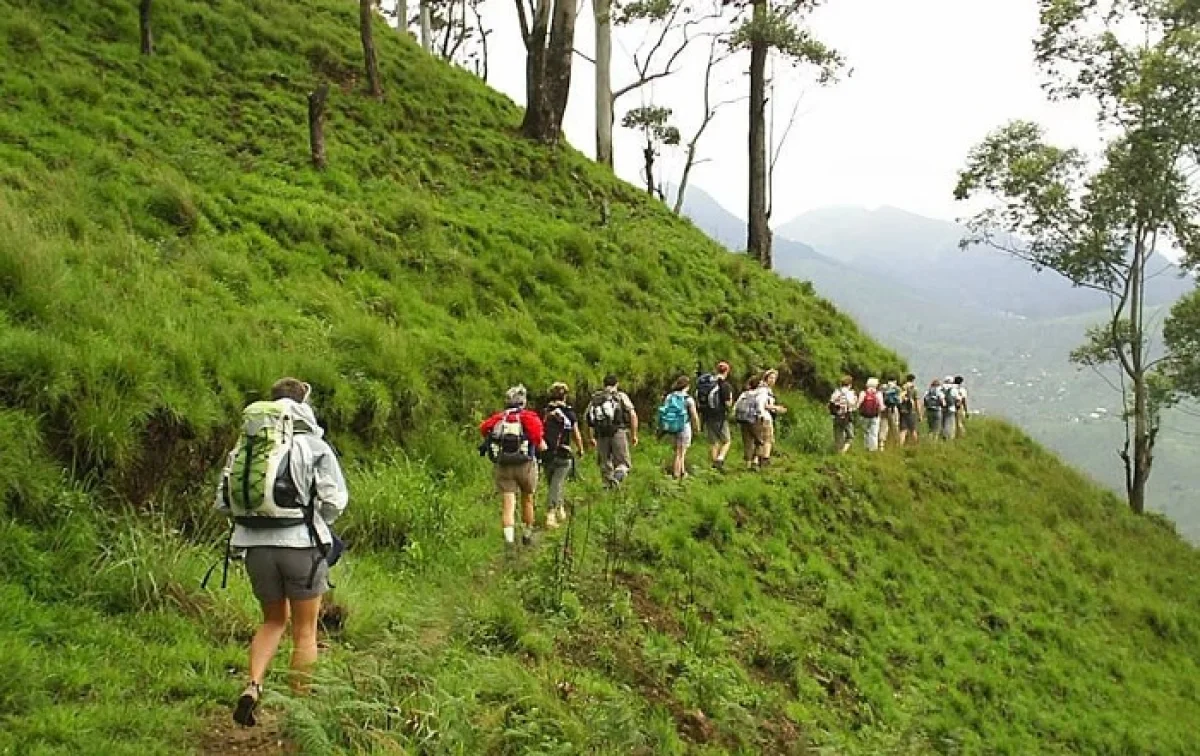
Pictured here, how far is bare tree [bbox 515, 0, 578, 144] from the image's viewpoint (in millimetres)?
18953

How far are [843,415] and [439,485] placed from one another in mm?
8554

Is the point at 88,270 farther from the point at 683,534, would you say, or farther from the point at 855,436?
the point at 855,436

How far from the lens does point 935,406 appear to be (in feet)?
67.0

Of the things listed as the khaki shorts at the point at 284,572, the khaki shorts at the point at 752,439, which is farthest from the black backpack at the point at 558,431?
the khaki shorts at the point at 284,572

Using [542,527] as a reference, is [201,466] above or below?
above

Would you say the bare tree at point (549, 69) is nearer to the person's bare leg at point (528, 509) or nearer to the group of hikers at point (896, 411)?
the group of hikers at point (896, 411)

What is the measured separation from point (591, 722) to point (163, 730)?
2.56 meters

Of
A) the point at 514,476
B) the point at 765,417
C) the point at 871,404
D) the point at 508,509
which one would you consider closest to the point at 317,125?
the point at 514,476

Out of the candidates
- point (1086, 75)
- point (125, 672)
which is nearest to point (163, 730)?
point (125, 672)

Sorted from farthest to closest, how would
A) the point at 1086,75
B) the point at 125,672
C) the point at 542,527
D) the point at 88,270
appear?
the point at 1086,75 → the point at 542,527 → the point at 88,270 → the point at 125,672

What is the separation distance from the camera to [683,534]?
10.7 metres

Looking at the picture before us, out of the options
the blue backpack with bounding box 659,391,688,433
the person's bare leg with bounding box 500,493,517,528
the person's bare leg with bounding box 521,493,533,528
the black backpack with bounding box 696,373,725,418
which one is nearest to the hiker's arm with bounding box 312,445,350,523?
the person's bare leg with bounding box 500,493,517,528

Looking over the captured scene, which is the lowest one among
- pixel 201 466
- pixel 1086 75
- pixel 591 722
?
pixel 591 722

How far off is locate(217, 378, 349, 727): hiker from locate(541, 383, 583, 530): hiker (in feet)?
15.8
